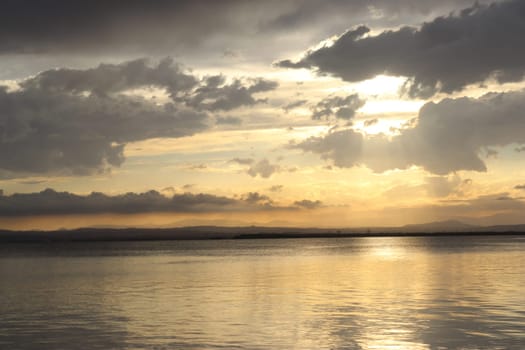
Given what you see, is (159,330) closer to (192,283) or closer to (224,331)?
(224,331)

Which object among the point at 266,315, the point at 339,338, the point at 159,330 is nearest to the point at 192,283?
the point at 266,315

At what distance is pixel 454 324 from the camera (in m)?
35.6

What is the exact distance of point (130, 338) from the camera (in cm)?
3281

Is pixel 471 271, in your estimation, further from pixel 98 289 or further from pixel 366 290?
pixel 98 289

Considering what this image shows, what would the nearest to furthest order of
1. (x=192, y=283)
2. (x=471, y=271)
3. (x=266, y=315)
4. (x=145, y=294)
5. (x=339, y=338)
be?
(x=339, y=338), (x=266, y=315), (x=145, y=294), (x=192, y=283), (x=471, y=271)

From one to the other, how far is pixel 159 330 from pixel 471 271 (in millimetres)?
51186

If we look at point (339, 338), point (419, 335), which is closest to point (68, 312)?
point (339, 338)

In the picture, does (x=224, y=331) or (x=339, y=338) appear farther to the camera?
(x=224, y=331)

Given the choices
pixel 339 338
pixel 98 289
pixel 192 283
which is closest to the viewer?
pixel 339 338

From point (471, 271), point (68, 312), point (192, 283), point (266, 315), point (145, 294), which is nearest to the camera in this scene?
point (266, 315)

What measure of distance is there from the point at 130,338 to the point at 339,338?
10.1 m

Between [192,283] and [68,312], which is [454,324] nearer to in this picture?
[68,312]

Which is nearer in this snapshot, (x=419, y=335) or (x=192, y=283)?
(x=419, y=335)

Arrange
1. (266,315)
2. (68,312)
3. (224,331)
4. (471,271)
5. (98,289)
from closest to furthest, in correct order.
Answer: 1. (224,331)
2. (266,315)
3. (68,312)
4. (98,289)
5. (471,271)
